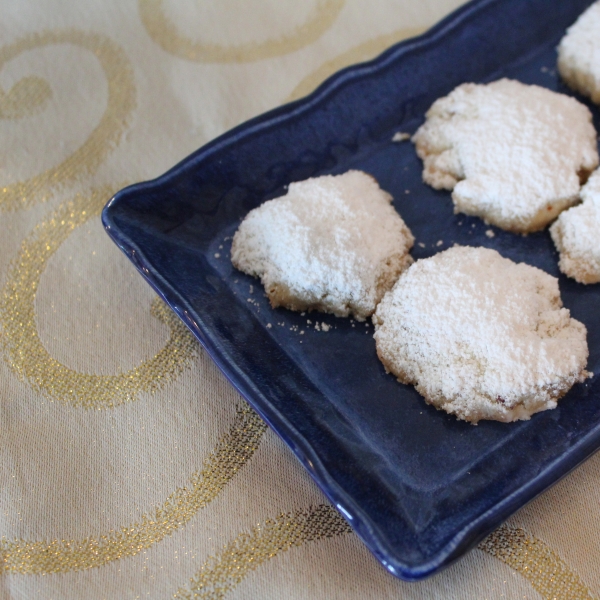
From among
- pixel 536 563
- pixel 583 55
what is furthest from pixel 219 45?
pixel 536 563

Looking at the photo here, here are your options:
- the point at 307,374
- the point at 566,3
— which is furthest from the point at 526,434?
the point at 566,3

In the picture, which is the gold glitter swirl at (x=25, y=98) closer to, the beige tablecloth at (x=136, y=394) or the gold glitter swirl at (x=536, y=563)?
the beige tablecloth at (x=136, y=394)

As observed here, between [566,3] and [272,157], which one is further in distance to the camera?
[566,3]

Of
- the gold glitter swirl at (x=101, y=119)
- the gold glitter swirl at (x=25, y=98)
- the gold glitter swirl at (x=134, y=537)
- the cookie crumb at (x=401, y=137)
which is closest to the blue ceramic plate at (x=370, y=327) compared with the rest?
the cookie crumb at (x=401, y=137)

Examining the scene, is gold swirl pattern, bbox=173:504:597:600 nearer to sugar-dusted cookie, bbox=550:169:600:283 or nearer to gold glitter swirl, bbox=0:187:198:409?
gold glitter swirl, bbox=0:187:198:409

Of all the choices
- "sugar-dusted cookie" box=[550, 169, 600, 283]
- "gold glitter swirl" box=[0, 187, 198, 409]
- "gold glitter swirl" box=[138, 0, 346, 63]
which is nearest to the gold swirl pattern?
"gold glitter swirl" box=[0, 187, 198, 409]

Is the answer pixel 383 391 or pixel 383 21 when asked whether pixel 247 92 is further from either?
pixel 383 391
